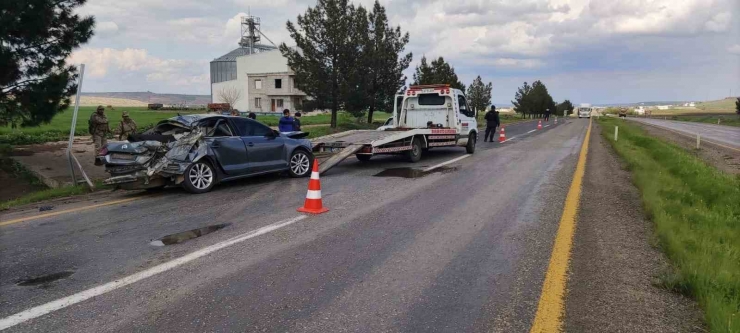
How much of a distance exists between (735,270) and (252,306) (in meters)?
4.06

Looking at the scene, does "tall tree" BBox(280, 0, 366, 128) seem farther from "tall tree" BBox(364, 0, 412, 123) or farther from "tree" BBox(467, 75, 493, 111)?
"tree" BBox(467, 75, 493, 111)

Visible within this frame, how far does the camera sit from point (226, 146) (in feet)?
31.4

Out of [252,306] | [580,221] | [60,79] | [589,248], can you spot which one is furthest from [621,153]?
[60,79]

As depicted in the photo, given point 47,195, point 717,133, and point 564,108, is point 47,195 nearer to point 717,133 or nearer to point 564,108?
point 717,133

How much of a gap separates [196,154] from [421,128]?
768 centimetres

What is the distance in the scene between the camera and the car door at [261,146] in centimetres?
1011

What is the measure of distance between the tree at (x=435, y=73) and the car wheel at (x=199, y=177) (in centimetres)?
3138

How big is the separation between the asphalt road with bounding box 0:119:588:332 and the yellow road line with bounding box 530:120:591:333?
0.08 meters

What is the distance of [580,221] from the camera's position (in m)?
6.59

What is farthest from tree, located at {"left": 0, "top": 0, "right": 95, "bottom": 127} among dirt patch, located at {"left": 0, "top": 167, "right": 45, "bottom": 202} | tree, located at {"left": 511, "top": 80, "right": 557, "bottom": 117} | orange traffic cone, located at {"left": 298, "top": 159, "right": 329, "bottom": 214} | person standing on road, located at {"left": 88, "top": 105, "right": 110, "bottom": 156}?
tree, located at {"left": 511, "top": 80, "right": 557, "bottom": 117}

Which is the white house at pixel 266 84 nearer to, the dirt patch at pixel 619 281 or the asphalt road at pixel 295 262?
the asphalt road at pixel 295 262

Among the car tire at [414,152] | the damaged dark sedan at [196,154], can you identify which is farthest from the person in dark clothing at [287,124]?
the damaged dark sedan at [196,154]

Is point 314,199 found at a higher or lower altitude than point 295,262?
higher

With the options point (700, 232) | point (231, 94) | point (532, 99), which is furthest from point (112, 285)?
point (532, 99)
